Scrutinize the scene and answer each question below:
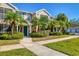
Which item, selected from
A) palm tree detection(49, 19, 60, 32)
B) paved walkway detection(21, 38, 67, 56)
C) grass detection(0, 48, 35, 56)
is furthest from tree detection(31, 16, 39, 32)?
grass detection(0, 48, 35, 56)

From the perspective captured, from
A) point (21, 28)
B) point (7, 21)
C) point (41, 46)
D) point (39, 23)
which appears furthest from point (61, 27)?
point (41, 46)

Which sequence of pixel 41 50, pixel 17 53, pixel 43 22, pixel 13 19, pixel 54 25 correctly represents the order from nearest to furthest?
pixel 17 53
pixel 41 50
pixel 13 19
pixel 43 22
pixel 54 25

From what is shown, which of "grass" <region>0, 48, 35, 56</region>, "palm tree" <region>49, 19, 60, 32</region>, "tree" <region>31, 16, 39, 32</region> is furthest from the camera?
"palm tree" <region>49, 19, 60, 32</region>

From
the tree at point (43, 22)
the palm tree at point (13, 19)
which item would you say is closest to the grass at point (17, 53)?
the palm tree at point (13, 19)

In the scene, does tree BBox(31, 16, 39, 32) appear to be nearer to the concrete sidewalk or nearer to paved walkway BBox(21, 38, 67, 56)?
paved walkway BBox(21, 38, 67, 56)

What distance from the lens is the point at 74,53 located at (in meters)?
11.8

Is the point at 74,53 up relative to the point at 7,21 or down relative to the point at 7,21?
down

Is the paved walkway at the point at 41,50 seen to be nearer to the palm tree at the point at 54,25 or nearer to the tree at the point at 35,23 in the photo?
the tree at the point at 35,23

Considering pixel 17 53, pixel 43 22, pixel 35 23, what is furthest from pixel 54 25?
pixel 17 53

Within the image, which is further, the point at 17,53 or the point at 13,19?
the point at 13,19

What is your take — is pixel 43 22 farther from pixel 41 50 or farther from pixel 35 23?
pixel 41 50

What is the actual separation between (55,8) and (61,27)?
6.20 metres

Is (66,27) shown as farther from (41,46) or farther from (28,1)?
(28,1)

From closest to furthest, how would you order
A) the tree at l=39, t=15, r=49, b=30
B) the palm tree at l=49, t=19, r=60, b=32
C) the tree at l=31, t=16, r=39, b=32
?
the tree at l=31, t=16, r=39, b=32, the tree at l=39, t=15, r=49, b=30, the palm tree at l=49, t=19, r=60, b=32
